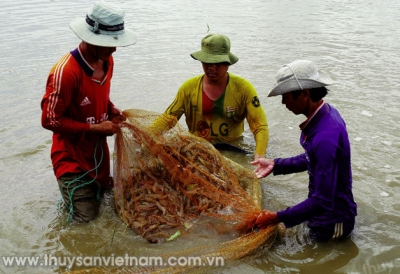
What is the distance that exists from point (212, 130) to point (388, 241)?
2.38 m

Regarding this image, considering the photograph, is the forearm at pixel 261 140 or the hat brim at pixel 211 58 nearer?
the hat brim at pixel 211 58

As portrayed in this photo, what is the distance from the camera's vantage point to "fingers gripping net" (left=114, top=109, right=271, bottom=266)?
3926mm

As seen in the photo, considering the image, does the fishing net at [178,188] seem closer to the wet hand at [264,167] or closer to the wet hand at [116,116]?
the wet hand at [116,116]

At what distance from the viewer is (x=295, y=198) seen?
15.4 ft

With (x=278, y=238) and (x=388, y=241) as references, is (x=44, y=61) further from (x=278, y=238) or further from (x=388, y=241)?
(x=388, y=241)

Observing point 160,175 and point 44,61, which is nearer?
point 160,175

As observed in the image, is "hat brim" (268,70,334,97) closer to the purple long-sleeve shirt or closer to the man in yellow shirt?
the purple long-sleeve shirt

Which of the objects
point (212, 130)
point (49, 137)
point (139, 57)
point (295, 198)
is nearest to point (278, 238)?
point (295, 198)

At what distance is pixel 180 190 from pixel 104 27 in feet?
5.64

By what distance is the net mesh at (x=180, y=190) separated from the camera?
12.3 ft

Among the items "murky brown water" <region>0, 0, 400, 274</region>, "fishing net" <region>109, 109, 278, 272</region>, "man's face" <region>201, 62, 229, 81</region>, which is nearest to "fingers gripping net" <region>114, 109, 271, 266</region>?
"fishing net" <region>109, 109, 278, 272</region>

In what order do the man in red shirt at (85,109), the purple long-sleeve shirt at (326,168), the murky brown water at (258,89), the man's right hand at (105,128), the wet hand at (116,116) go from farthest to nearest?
the wet hand at (116,116) < the man's right hand at (105,128) < the murky brown water at (258,89) < the man in red shirt at (85,109) < the purple long-sleeve shirt at (326,168)

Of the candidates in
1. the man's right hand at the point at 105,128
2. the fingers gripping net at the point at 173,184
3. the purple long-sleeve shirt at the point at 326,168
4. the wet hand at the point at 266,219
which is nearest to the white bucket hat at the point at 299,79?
the purple long-sleeve shirt at the point at 326,168

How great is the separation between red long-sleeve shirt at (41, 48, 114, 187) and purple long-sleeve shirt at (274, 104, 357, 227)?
6.63ft
